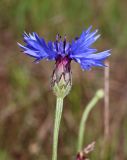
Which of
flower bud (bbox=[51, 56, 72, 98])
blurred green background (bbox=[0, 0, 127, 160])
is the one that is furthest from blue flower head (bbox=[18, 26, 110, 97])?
blurred green background (bbox=[0, 0, 127, 160])

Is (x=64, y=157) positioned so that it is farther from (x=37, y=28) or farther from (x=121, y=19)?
(x=121, y=19)

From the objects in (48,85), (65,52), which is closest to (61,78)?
(65,52)

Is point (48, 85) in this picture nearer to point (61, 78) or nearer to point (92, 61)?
point (61, 78)

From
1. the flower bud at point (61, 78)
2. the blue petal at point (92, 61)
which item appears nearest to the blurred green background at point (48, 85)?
the flower bud at point (61, 78)

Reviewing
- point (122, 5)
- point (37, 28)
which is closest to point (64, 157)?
point (37, 28)

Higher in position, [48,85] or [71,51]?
[48,85]

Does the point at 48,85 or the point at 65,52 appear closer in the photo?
the point at 65,52
